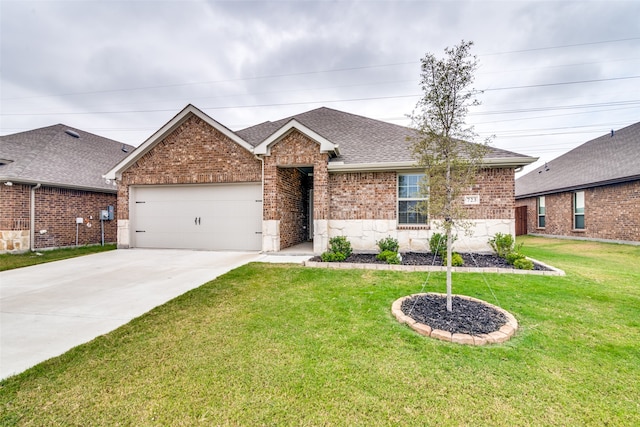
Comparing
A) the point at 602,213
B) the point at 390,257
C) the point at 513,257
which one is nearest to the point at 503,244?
the point at 513,257

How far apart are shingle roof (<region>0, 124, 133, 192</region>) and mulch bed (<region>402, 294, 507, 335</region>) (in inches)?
558

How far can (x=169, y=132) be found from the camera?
9.73 meters

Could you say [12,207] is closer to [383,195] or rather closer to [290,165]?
[290,165]

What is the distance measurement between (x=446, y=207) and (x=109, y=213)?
50.3 ft

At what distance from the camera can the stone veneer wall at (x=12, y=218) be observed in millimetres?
9758

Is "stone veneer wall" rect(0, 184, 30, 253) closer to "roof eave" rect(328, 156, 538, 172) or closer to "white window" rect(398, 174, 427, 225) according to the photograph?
"roof eave" rect(328, 156, 538, 172)

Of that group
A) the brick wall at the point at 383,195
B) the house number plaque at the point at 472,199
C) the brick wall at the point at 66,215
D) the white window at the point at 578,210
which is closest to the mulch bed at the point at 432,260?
the brick wall at the point at 383,195

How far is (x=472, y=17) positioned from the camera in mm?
9523

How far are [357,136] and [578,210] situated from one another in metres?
13.0

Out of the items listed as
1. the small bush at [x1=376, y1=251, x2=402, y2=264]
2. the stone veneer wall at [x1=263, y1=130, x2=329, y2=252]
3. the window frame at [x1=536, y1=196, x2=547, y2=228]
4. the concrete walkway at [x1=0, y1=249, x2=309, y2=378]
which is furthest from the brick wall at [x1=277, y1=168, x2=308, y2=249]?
the window frame at [x1=536, y1=196, x2=547, y2=228]

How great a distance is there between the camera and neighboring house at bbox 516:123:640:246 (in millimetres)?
11344

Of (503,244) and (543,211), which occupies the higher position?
(543,211)

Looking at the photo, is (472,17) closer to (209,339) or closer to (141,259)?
(209,339)

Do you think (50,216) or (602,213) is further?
(602,213)
